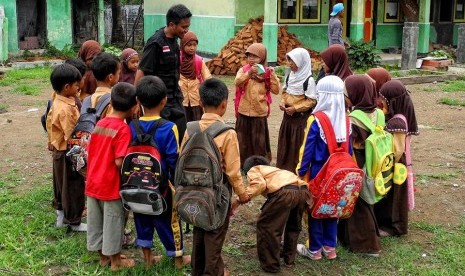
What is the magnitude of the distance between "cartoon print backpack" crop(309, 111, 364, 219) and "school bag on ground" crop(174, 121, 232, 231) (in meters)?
0.85

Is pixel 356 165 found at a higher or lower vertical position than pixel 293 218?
higher

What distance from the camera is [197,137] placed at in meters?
3.63

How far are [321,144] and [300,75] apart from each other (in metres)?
1.81

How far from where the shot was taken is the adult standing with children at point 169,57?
15.9ft

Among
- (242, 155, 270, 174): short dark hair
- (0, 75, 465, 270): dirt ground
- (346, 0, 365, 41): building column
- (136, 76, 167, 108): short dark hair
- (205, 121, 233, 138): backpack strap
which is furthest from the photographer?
(346, 0, 365, 41): building column

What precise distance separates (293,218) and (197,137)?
1.05 metres

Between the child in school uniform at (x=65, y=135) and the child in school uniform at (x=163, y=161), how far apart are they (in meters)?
0.92

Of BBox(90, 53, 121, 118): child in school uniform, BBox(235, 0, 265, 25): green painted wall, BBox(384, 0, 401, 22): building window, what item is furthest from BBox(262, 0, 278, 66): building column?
BBox(90, 53, 121, 118): child in school uniform

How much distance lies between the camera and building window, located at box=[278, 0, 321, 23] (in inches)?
669

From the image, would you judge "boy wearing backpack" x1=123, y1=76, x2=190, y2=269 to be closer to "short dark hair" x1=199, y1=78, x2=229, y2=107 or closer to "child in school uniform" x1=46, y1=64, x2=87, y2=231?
"short dark hair" x1=199, y1=78, x2=229, y2=107

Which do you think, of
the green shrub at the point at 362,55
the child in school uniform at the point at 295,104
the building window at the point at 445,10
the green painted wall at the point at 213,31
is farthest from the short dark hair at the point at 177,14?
the building window at the point at 445,10

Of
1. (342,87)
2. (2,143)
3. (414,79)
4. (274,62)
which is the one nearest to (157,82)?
(342,87)

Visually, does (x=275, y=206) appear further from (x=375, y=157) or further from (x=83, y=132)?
(x=83, y=132)

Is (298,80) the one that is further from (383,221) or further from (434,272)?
(434,272)
